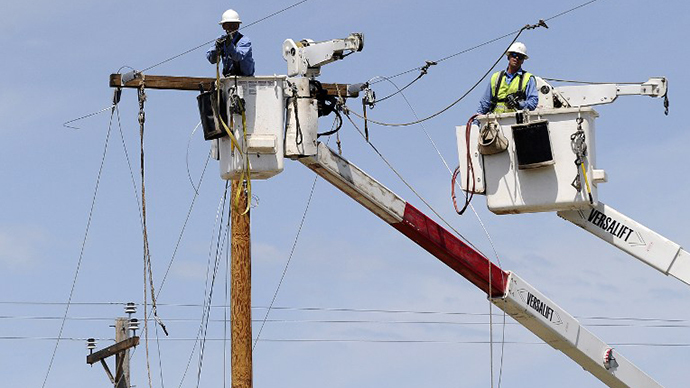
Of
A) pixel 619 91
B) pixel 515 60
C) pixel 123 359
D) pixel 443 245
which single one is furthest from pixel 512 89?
pixel 123 359

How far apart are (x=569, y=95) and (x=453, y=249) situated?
191 centimetres

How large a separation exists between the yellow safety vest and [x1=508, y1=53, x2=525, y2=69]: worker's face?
0.13 m

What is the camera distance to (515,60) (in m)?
18.7

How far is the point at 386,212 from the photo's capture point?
1900 centimetres

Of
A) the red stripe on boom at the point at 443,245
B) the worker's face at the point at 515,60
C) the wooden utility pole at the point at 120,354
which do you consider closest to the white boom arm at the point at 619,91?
the worker's face at the point at 515,60

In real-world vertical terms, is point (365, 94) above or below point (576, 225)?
above

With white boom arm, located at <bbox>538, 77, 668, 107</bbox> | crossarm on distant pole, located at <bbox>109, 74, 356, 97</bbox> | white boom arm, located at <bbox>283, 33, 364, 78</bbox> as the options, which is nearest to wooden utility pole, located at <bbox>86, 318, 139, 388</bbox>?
crossarm on distant pole, located at <bbox>109, 74, 356, 97</bbox>

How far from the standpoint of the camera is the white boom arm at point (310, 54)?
60.0ft

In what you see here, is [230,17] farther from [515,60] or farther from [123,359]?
[123,359]

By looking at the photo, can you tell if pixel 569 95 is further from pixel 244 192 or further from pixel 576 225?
pixel 244 192

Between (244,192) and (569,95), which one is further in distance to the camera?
(244,192)

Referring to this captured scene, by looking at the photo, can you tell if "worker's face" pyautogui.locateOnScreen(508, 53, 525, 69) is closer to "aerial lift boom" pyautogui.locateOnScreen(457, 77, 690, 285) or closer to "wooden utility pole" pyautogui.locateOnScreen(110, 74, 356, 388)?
"aerial lift boom" pyautogui.locateOnScreen(457, 77, 690, 285)

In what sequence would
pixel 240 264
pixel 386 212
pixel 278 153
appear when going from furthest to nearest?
pixel 240 264 < pixel 386 212 < pixel 278 153

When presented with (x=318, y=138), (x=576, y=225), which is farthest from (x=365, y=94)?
(x=576, y=225)
